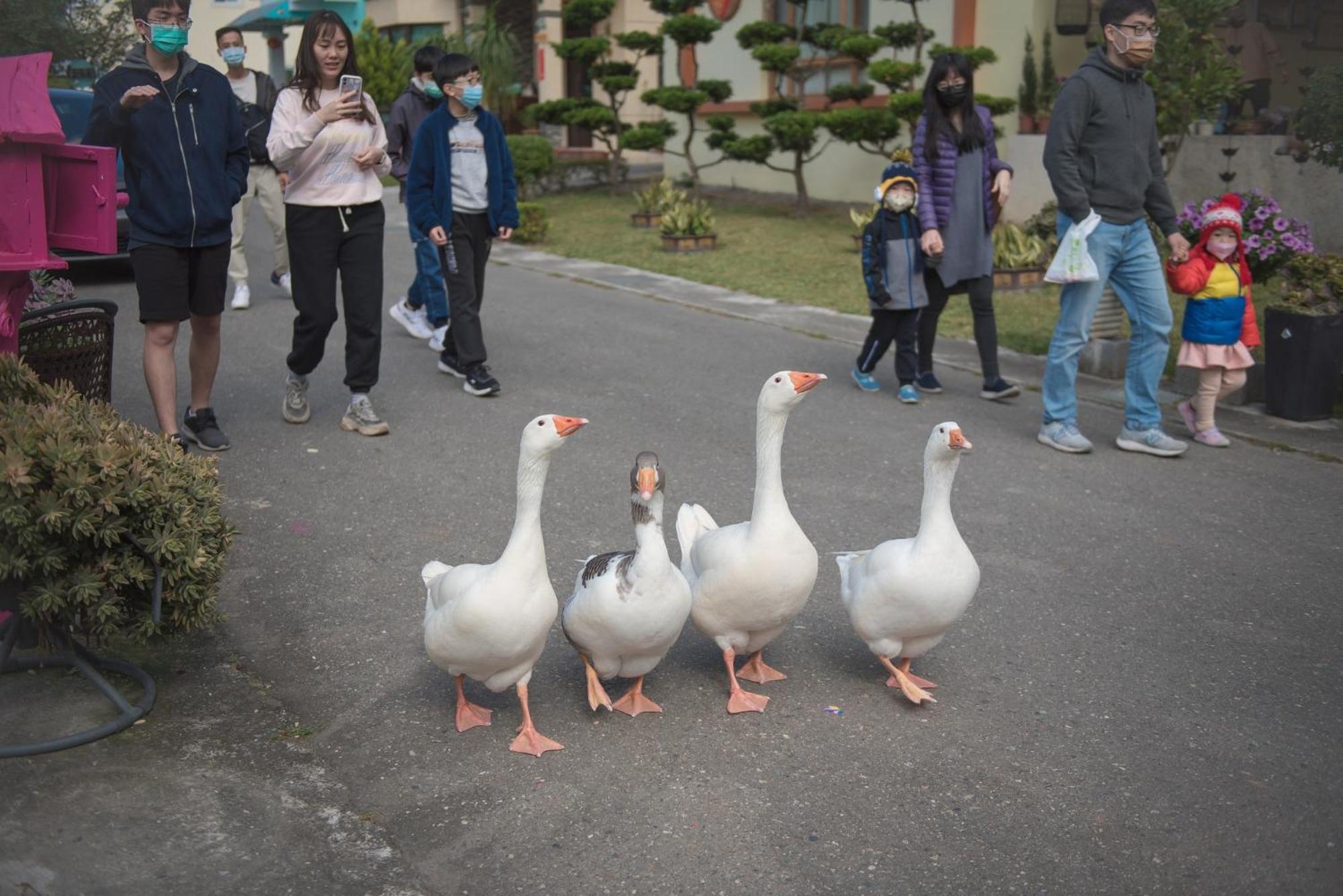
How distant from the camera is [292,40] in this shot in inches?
1197

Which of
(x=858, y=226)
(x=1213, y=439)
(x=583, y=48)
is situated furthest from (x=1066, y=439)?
(x=583, y=48)

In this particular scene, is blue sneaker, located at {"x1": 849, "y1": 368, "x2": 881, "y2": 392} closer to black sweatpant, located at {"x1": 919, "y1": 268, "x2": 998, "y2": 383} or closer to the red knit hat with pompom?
black sweatpant, located at {"x1": 919, "y1": 268, "x2": 998, "y2": 383}

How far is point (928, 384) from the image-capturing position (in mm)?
8055

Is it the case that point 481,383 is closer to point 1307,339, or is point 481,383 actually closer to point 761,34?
point 1307,339

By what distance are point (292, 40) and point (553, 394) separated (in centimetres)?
2580

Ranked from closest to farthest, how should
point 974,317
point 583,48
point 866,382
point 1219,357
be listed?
point 1219,357 < point 974,317 < point 866,382 < point 583,48

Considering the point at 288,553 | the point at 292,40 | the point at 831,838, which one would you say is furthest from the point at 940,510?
the point at 292,40

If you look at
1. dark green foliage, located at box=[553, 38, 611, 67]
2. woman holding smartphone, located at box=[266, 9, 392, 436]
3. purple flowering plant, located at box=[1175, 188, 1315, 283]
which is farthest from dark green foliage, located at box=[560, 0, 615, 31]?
woman holding smartphone, located at box=[266, 9, 392, 436]

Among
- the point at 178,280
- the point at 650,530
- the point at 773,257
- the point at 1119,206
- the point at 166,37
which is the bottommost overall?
the point at 650,530

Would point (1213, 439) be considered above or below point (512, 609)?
below

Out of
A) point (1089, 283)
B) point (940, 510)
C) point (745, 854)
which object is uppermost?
point (1089, 283)

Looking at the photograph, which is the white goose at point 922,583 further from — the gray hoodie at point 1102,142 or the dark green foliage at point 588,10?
the dark green foliage at point 588,10

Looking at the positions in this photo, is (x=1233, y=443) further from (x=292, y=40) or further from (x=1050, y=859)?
(x=292, y=40)

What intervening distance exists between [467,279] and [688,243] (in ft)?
22.5
